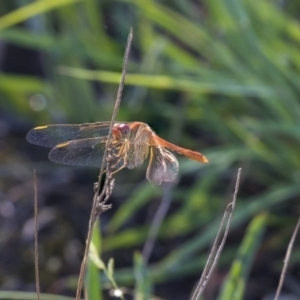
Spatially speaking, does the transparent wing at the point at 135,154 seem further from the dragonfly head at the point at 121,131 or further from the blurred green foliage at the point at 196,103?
the blurred green foliage at the point at 196,103

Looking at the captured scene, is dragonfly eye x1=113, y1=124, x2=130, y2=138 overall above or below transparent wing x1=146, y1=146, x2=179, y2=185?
above

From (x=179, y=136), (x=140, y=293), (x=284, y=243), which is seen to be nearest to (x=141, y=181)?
(x=179, y=136)

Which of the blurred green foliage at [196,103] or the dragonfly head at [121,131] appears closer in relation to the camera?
the dragonfly head at [121,131]

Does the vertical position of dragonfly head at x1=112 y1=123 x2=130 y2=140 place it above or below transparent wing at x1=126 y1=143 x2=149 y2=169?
above

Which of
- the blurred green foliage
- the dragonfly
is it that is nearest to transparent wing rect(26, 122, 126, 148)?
the dragonfly

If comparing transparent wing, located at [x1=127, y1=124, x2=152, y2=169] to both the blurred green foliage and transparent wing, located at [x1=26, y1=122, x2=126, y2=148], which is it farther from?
the blurred green foliage

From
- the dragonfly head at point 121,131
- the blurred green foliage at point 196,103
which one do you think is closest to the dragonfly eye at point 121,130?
the dragonfly head at point 121,131

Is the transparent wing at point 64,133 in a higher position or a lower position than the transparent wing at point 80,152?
higher

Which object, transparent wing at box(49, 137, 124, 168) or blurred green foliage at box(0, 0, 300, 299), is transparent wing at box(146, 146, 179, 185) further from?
blurred green foliage at box(0, 0, 300, 299)

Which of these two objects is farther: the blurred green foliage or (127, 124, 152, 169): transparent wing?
the blurred green foliage
